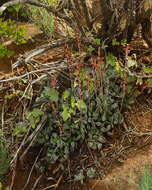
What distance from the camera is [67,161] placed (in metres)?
2.22

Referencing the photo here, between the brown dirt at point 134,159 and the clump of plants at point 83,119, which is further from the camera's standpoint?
the clump of plants at point 83,119

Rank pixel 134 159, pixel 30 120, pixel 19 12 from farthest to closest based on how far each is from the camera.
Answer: pixel 19 12 → pixel 30 120 → pixel 134 159

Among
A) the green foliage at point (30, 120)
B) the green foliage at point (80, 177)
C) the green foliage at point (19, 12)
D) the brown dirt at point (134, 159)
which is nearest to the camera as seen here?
the brown dirt at point (134, 159)

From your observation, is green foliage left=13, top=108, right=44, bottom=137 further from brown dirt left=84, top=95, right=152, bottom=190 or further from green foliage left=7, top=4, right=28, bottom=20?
green foliage left=7, top=4, right=28, bottom=20

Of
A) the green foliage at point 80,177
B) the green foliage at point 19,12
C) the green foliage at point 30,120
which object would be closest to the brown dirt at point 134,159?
the green foliage at point 80,177

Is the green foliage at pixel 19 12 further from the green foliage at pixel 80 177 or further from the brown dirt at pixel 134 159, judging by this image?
the green foliage at pixel 80 177

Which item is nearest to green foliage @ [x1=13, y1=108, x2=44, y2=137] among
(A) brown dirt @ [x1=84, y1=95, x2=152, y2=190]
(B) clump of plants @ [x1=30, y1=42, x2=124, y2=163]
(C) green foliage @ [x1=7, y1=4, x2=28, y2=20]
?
(B) clump of plants @ [x1=30, y1=42, x2=124, y2=163]

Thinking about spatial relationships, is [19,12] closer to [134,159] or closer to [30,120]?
[30,120]

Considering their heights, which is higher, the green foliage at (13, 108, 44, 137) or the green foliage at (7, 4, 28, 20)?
the green foliage at (7, 4, 28, 20)

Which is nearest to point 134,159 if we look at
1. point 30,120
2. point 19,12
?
point 30,120

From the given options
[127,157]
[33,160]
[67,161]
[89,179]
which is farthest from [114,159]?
[33,160]

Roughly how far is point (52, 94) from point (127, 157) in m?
0.96

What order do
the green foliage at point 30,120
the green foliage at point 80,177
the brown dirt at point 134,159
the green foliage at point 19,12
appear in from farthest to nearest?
the green foliage at point 19,12 → the green foliage at point 30,120 → the green foliage at point 80,177 → the brown dirt at point 134,159

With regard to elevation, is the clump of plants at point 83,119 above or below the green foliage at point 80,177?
above
